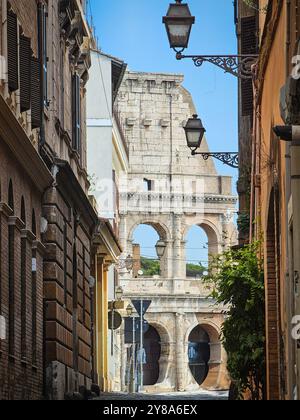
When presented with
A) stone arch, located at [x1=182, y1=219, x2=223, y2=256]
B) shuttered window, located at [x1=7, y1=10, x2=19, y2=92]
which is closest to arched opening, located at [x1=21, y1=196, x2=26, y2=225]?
shuttered window, located at [x1=7, y1=10, x2=19, y2=92]

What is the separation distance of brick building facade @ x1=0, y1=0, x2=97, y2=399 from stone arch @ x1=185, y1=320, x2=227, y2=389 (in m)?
40.0

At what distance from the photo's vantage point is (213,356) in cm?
7819

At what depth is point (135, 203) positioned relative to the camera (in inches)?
3100

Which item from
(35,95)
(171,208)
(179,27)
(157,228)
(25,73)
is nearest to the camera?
(179,27)

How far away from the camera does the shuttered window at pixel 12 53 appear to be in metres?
22.4

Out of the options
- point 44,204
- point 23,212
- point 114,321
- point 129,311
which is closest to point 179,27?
point 23,212

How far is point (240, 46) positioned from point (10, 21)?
25.8ft

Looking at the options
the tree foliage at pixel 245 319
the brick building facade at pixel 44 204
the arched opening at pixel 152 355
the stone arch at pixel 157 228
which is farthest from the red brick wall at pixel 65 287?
the arched opening at pixel 152 355

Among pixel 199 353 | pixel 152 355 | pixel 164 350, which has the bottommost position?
pixel 164 350

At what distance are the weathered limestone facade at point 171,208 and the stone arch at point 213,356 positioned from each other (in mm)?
49

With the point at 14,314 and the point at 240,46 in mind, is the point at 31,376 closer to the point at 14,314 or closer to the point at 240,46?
the point at 14,314

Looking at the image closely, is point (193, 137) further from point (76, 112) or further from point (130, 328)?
point (130, 328)

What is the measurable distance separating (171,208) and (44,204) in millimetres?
51688
